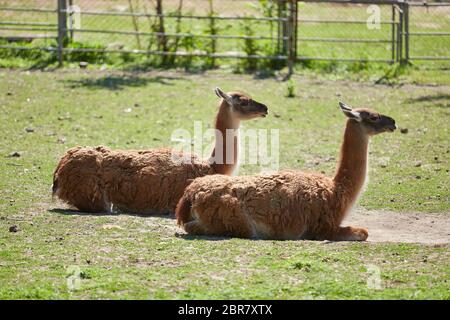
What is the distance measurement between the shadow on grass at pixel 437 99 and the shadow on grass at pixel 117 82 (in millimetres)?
4323

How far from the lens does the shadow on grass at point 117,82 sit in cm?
1605

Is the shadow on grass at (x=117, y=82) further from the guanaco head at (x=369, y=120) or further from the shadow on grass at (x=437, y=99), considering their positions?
the guanaco head at (x=369, y=120)

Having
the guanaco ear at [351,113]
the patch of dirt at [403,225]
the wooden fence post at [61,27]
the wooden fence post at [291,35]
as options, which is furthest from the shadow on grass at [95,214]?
the wooden fence post at [61,27]

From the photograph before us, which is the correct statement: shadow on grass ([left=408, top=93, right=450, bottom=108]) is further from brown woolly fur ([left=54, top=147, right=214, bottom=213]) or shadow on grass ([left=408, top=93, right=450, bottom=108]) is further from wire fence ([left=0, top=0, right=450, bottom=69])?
brown woolly fur ([left=54, top=147, right=214, bottom=213])

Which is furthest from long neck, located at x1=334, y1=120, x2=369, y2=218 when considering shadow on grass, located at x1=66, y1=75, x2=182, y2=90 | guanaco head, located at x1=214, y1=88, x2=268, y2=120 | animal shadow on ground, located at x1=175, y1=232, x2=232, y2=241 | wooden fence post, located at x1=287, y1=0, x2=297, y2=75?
wooden fence post, located at x1=287, y1=0, x2=297, y2=75

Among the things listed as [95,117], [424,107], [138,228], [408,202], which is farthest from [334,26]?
[138,228]

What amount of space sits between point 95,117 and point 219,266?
7.55m

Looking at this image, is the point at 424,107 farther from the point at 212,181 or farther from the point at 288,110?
the point at 212,181

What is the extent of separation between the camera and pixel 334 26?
2327cm

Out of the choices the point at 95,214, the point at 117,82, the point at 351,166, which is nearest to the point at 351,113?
the point at 351,166

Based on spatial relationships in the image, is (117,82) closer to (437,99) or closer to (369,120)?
(437,99)

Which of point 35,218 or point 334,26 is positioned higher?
point 334,26
